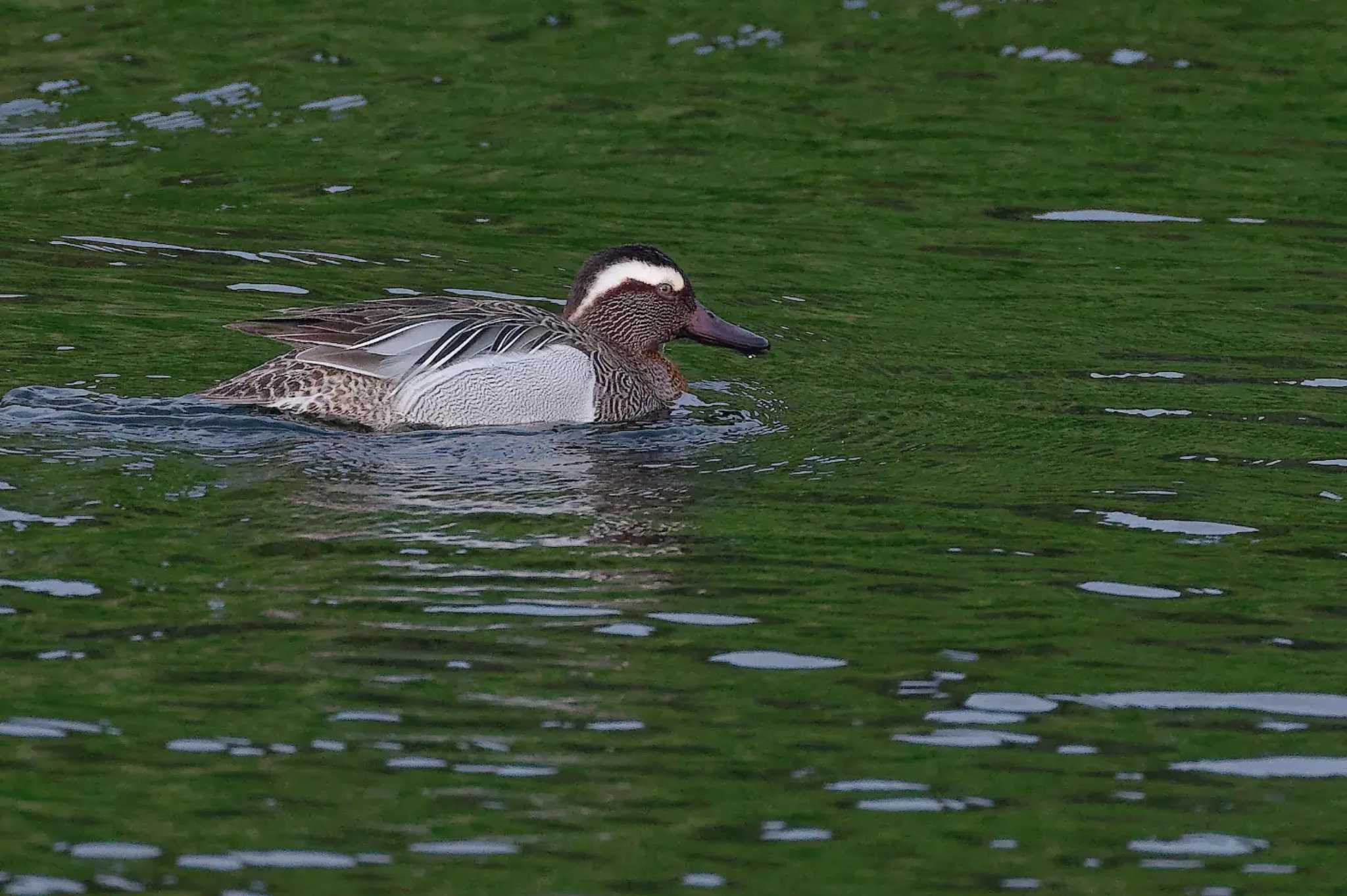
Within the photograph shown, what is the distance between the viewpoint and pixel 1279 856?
5848mm

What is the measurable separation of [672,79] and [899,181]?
2.95 m

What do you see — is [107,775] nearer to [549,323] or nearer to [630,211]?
[549,323]

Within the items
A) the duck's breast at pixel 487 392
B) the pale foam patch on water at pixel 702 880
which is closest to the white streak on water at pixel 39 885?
the pale foam patch on water at pixel 702 880

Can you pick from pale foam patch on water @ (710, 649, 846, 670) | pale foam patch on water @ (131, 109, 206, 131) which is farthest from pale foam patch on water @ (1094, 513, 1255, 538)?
pale foam patch on water @ (131, 109, 206, 131)

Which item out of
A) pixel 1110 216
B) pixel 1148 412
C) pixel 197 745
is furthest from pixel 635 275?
pixel 197 745

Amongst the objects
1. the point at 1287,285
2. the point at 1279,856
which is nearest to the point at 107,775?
the point at 1279,856

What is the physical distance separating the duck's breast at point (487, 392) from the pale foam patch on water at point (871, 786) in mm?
4856

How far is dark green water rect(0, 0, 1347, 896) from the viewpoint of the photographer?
6.04 meters

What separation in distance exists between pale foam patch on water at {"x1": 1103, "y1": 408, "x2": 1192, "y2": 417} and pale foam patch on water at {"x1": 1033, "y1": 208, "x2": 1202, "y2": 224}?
4.39 m

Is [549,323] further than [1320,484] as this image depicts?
Yes

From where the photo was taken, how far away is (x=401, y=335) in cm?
1067

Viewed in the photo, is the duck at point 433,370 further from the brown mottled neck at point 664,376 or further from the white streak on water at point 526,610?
the white streak on water at point 526,610

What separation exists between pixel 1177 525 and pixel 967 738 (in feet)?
8.76

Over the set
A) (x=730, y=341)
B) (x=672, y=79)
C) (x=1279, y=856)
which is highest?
(x=672, y=79)
